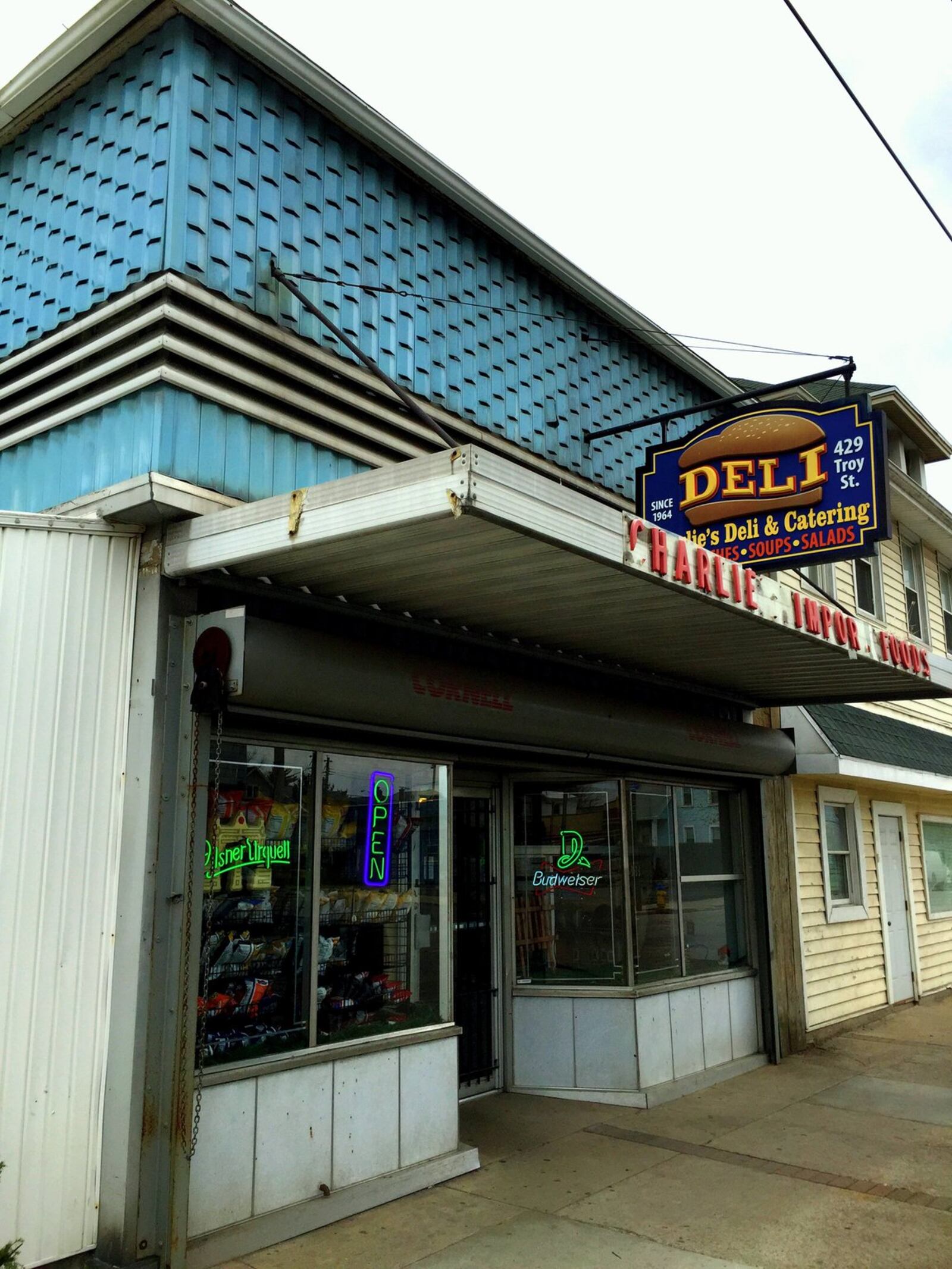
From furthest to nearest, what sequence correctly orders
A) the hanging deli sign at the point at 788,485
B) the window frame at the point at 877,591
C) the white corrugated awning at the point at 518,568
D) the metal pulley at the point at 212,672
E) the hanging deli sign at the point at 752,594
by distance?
1. the window frame at the point at 877,591
2. the hanging deli sign at the point at 788,485
3. the hanging deli sign at the point at 752,594
4. the metal pulley at the point at 212,672
5. the white corrugated awning at the point at 518,568

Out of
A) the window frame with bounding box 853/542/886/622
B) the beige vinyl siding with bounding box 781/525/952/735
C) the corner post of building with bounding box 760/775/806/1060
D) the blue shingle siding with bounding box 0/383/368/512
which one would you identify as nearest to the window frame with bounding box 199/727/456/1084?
the blue shingle siding with bounding box 0/383/368/512

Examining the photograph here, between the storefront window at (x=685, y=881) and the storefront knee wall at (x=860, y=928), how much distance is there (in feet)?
3.79

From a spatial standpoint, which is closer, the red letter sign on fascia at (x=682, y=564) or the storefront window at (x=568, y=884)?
the red letter sign on fascia at (x=682, y=564)

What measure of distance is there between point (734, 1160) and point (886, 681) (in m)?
3.75

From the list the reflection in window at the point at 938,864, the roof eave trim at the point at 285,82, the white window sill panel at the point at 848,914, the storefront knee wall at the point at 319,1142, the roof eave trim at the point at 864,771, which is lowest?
the storefront knee wall at the point at 319,1142

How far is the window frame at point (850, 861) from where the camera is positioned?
441 inches

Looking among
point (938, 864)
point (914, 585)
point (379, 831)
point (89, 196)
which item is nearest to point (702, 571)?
point (379, 831)

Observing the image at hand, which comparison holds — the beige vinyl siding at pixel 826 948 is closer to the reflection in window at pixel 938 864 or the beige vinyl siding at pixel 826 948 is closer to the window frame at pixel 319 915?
the reflection in window at pixel 938 864

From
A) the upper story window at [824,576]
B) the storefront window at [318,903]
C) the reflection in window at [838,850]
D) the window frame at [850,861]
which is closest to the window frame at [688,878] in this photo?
the window frame at [850,861]

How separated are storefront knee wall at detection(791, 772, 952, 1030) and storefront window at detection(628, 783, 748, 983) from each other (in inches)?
45.4

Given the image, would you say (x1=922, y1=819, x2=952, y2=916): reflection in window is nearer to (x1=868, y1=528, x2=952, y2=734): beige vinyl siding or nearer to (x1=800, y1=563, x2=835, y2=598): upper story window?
(x1=868, y1=528, x2=952, y2=734): beige vinyl siding

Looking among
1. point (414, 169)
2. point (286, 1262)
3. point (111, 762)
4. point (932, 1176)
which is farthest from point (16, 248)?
point (932, 1176)

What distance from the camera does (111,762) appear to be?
4.89 metres

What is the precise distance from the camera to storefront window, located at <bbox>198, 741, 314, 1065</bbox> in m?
5.20
